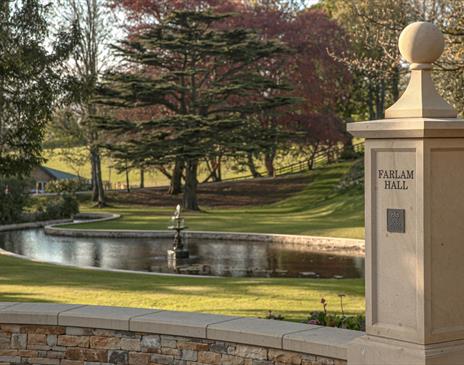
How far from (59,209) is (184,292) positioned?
22933mm

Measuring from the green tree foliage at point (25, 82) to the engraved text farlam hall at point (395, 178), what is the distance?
9.84 m

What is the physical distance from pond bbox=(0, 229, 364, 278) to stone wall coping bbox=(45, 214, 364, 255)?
0.37 meters

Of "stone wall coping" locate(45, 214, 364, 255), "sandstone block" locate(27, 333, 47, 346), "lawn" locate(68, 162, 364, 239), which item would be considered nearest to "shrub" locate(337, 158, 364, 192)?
"lawn" locate(68, 162, 364, 239)

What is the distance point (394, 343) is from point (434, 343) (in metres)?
0.26

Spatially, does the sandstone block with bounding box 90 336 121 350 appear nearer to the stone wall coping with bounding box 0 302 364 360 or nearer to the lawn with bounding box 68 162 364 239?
the stone wall coping with bounding box 0 302 364 360

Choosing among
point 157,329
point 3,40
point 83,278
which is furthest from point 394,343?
point 3,40

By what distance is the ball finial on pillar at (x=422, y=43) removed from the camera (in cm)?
529

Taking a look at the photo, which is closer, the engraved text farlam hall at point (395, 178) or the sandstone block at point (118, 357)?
the engraved text farlam hall at point (395, 178)

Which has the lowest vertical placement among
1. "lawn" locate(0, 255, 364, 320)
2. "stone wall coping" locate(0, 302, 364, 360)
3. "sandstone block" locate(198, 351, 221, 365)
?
"lawn" locate(0, 255, 364, 320)

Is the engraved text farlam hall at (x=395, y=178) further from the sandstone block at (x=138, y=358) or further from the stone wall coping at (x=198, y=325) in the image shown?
the sandstone block at (x=138, y=358)

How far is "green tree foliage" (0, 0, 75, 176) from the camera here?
14.2 m

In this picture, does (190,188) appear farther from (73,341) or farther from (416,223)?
(416,223)

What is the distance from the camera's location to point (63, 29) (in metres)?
16.7

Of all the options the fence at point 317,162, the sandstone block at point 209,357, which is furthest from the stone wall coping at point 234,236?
the fence at point 317,162
